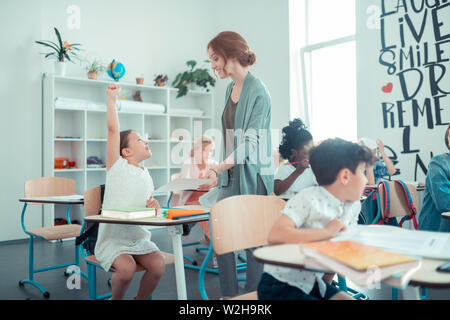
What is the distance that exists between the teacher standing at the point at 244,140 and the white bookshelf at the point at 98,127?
3.26 metres

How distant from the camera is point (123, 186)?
2.18 m

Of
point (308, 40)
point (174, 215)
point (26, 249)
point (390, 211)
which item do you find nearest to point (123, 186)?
point (174, 215)

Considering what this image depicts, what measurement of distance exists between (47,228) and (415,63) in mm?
3938

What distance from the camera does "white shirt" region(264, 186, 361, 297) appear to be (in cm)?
131

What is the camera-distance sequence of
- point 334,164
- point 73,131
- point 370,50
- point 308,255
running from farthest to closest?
point 73,131
point 370,50
point 334,164
point 308,255

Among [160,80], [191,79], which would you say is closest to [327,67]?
[191,79]

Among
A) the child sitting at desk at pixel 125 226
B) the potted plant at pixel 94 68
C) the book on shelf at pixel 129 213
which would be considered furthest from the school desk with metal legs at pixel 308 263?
the potted plant at pixel 94 68

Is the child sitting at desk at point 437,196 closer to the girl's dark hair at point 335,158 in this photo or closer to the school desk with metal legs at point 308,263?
the girl's dark hair at point 335,158

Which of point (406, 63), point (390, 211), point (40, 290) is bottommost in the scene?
point (40, 290)

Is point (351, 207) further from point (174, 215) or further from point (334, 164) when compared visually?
point (174, 215)

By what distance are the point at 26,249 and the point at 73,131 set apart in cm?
157

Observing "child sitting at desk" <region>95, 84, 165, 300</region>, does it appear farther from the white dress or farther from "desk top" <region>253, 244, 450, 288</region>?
"desk top" <region>253, 244, 450, 288</region>

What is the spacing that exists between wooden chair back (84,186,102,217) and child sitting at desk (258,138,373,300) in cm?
145

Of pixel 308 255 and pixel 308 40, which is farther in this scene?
pixel 308 40
